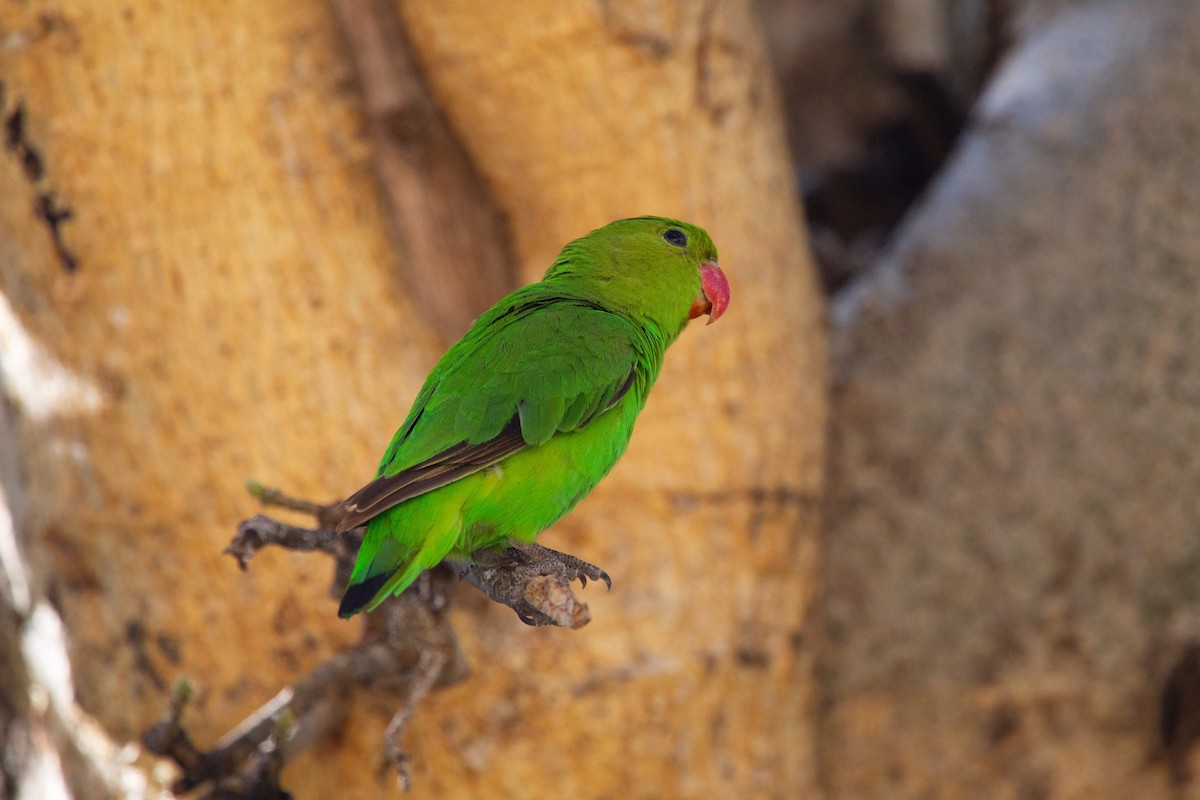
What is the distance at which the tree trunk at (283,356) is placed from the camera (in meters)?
2.59

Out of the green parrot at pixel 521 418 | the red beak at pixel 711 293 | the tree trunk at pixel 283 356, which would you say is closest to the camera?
the green parrot at pixel 521 418

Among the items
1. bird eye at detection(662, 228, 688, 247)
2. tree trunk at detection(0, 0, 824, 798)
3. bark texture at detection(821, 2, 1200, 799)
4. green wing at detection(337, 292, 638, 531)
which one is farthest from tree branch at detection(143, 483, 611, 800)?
bark texture at detection(821, 2, 1200, 799)

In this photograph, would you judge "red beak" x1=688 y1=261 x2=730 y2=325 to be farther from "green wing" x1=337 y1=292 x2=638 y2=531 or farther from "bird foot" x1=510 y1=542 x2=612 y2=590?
"bird foot" x1=510 y1=542 x2=612 y2=590

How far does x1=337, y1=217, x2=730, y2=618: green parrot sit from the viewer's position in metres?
1.77

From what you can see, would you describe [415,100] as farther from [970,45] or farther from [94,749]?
[970,45]

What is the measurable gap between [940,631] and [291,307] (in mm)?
2016

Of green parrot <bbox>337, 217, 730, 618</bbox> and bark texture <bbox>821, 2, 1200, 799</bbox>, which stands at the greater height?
green parrot <bbox>337, 217, 730, 618</bbox>

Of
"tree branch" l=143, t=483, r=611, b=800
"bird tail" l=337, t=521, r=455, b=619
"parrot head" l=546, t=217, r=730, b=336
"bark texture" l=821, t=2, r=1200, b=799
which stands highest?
"bird tail" l=337, t=521, r=455, b=619

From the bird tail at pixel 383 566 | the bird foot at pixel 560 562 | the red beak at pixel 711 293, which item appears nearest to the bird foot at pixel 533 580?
→ the bird foot at pixel 560 562

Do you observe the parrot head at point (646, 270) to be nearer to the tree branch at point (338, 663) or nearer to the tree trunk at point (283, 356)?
the tree trunk at point (283, 356)

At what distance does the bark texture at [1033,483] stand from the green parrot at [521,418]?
4.29 feet

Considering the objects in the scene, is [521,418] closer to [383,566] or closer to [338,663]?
[383,566]

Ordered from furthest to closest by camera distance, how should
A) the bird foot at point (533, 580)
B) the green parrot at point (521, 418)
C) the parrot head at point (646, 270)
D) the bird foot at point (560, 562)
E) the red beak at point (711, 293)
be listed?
the red beak at point (711, 293) → the parrot head at point (646, 270) → the bird foot at point (560, 562) → the green parrot at point (521, 418) → the bird foot at point (533, 580)

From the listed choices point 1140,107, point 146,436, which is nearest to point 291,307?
point 146,436
